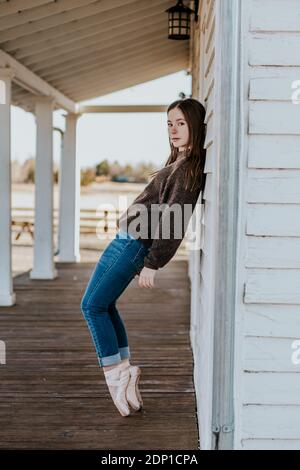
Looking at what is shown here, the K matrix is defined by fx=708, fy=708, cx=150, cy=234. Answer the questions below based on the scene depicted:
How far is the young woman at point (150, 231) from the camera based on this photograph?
304cm

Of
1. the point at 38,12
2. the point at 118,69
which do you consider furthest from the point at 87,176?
the point at 38,12

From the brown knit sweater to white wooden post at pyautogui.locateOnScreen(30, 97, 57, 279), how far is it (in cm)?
524

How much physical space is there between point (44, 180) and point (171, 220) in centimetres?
548

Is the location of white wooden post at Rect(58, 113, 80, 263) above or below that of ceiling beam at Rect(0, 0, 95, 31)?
below

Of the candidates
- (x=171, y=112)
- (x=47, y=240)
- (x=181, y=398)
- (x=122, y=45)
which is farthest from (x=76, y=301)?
(x=171, y=112)

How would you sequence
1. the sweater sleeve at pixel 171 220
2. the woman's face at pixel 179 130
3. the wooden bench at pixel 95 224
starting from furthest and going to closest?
the wooden bench at pixel 95 224, the woman's face at pixel 179 130, the sweater sleeve at pixel 171 220

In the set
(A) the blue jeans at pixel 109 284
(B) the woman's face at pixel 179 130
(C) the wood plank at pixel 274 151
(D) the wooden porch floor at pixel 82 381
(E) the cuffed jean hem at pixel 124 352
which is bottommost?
(D) the wooden porch floor at pixel 82 381

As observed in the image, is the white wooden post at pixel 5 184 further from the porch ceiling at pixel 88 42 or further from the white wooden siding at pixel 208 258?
the white wooden siding at pixel 208 258

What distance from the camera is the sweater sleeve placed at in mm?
3006

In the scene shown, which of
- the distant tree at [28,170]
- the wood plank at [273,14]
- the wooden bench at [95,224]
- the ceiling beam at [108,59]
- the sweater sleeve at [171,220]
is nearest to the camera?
the wood plank at [273,14]

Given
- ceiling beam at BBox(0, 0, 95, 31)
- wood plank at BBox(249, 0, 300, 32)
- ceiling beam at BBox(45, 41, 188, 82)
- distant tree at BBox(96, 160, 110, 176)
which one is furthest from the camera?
distant tree at BBox(96, 160, 110, 176)

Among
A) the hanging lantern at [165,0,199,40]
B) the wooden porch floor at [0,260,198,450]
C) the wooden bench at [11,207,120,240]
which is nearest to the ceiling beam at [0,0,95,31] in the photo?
the hanging lantern at [165,0,199,40]

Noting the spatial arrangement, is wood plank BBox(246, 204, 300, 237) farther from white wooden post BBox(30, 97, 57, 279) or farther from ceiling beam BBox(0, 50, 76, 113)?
white wooden post BBox(30, 97, 57, 279)

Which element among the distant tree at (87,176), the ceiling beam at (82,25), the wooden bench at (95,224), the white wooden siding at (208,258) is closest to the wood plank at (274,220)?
the white wooden siding at (208,258)
